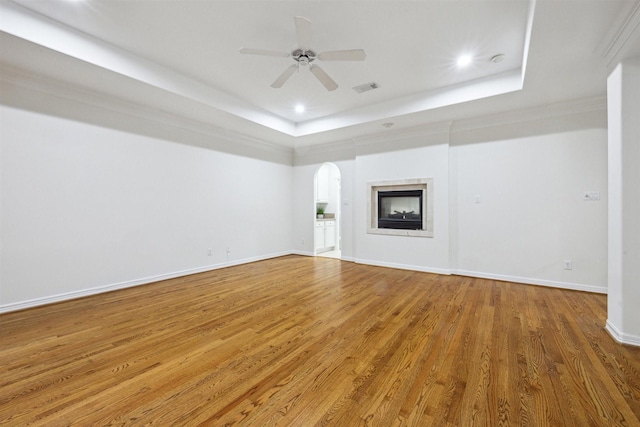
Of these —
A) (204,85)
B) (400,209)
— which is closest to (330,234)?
(400,209)

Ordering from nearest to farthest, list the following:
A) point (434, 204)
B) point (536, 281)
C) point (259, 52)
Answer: point (259, 52) < point (536, 281) < point (434, 204)

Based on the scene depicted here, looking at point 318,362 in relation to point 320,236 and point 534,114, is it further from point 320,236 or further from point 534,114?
point 320,236

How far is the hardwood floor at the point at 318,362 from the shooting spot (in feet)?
5.09

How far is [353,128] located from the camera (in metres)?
5.21

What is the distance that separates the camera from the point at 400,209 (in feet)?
18.1

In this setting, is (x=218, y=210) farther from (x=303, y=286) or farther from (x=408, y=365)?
(x=408, y=365)

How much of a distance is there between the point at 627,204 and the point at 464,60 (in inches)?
88.1

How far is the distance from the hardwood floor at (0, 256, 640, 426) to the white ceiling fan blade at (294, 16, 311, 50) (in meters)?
2.71

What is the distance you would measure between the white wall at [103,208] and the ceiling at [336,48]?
698mm

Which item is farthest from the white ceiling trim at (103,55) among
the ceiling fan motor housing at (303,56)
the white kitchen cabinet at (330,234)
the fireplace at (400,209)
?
the white kitchen cabinet at (330,234)

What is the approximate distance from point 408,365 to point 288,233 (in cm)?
523

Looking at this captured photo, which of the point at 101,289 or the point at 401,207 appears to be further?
the point at 401,207

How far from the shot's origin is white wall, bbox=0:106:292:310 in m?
3.17

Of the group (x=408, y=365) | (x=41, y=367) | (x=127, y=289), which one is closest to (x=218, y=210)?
(x=127, y=289)
